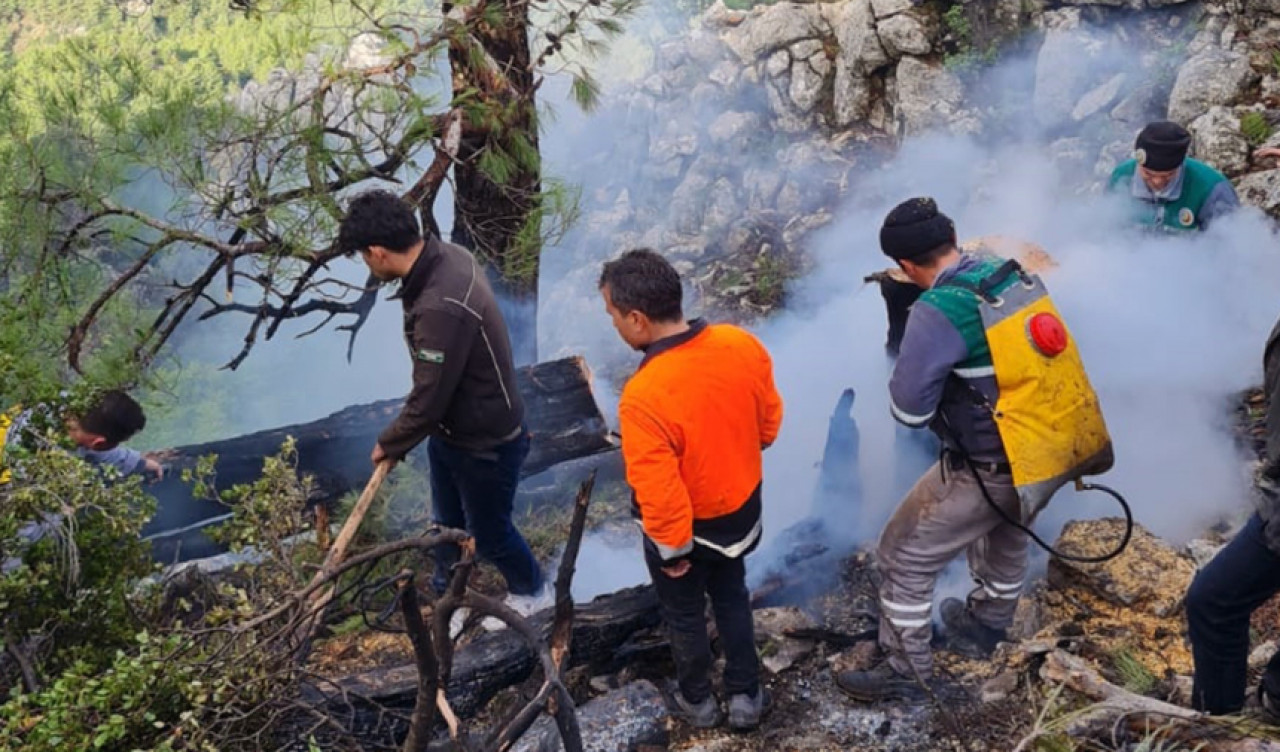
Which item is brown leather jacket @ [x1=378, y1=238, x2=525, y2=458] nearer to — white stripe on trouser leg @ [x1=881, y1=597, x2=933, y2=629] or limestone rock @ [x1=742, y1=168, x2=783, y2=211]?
white stripe on trouser leg @ [x1=881, y1=597, x2=933, y2=629]

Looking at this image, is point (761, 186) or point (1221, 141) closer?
point (1221, 141)

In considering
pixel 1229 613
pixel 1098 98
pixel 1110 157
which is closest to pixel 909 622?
pixel 1229 613

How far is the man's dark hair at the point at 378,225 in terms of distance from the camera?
3.52 m

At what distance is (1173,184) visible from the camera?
15.4 feet

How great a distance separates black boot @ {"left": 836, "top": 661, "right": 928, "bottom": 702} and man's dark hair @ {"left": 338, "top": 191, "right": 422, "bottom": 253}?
233 cm

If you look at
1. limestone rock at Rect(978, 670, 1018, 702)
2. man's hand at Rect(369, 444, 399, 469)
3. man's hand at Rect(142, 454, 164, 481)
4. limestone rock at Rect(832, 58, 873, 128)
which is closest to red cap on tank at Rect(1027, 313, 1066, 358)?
limestone rock at Rect(978, 670, 1018, 702)

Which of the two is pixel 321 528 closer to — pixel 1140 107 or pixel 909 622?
pixel 909 622

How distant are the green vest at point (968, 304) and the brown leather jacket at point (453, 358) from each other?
5.48ft

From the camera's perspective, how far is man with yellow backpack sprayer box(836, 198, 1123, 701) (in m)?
3.06

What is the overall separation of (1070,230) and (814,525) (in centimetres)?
299

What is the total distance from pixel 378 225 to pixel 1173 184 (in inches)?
151

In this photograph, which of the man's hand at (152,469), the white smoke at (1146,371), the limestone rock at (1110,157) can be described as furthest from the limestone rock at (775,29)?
the man's hand at (152,469)

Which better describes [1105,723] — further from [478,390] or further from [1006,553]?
[478,390]

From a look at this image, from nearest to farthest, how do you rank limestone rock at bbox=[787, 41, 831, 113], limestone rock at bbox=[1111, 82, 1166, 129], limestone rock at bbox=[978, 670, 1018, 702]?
limestone rock at bbox=[978, 670, 1018, 702] < limestone rock at bbox=[1111, 82, 1166, 129] < limestone rock at bbox=[787, 41, 831, 113]
